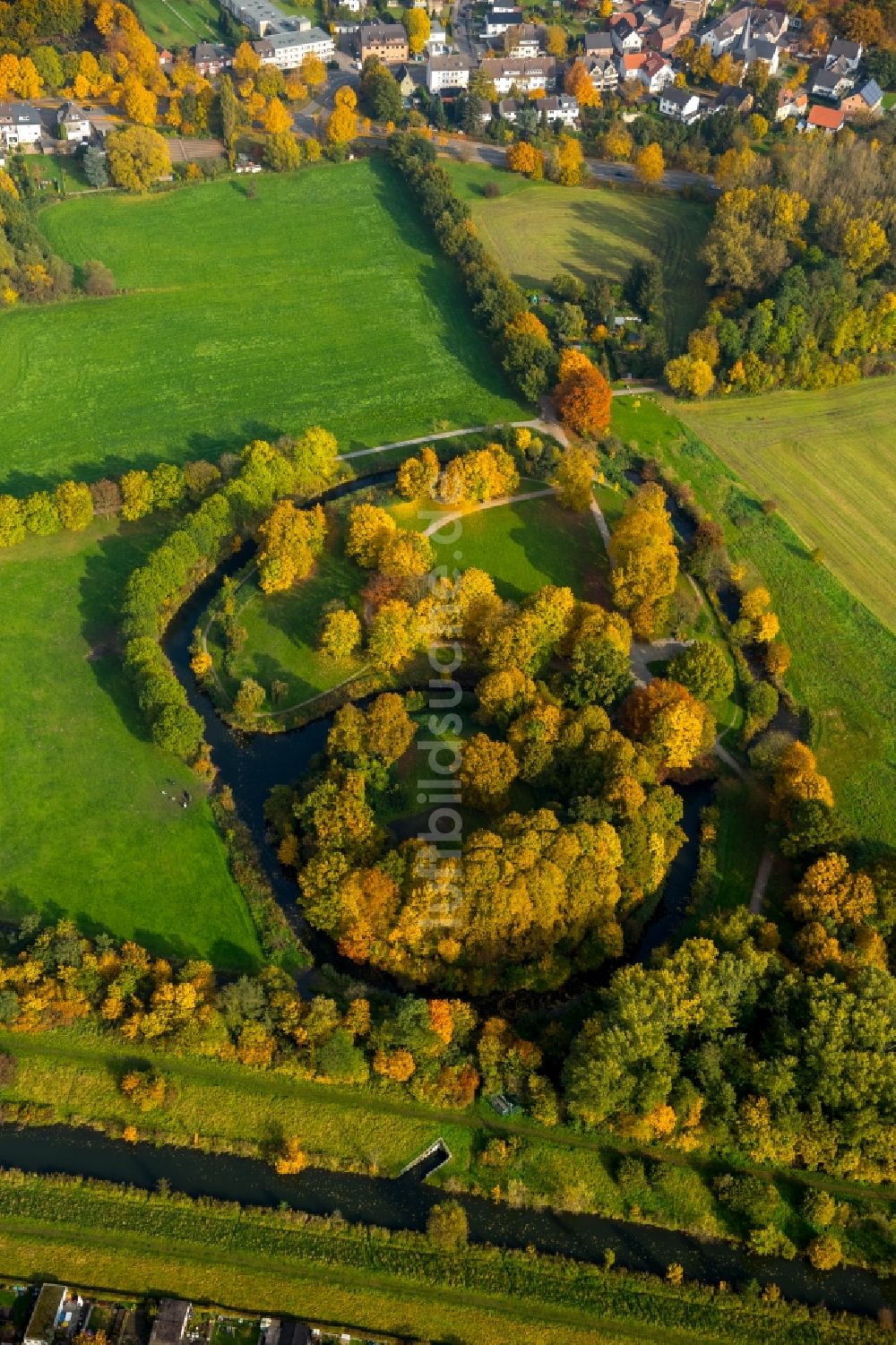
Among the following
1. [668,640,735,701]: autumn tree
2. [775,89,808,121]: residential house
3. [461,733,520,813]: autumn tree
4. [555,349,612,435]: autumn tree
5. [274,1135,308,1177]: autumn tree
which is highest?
[775,89,808,121]: residential house

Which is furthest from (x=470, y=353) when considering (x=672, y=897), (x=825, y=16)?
(x=825, y=16)

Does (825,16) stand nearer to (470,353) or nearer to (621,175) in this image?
(621,175)

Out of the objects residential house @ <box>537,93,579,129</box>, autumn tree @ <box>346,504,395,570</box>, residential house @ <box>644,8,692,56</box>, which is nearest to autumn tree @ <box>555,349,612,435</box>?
autumn tree @ <box>346,504,395,570</box>

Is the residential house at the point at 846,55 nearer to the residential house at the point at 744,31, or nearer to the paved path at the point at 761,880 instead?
the residential house at the point at 744,31

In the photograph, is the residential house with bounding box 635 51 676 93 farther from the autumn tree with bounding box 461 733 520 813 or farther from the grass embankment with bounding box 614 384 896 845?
the autumn tree with bounding box 461 733 520 813

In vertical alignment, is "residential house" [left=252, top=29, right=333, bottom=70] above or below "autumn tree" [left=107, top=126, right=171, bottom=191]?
above

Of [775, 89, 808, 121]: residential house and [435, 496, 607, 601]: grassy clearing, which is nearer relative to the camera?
[435, 496, 607, 601]: grassy clearing

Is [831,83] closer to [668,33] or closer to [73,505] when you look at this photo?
[668,33]

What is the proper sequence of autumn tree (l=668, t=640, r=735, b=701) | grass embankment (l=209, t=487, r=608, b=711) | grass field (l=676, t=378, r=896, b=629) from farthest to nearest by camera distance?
grass field (l=676, t=378, r=896, b=629)
grass embankment (l=209, t=487, r=608, b=711)
autumn tree (l=668, t=640, r=735, b=701)
